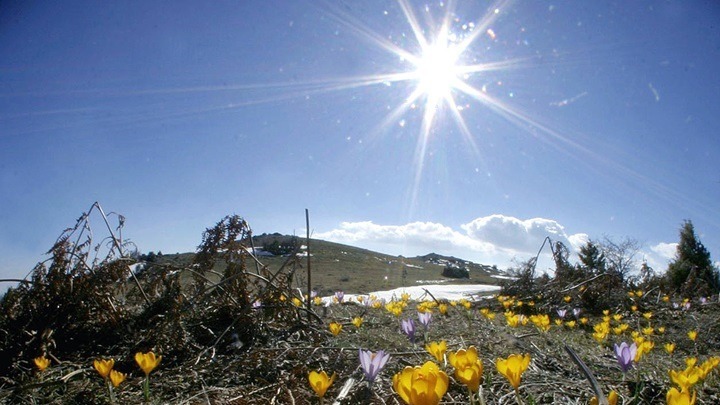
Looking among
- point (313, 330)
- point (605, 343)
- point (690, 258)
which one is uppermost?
point (690, 258)

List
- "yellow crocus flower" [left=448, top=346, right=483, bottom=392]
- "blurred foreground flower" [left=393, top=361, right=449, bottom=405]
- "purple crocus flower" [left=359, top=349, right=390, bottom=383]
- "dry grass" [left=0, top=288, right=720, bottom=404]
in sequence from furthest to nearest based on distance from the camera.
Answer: "dry grass" [left=0, top=288, right=720, bottom=404]
"purple crocus flower" [left=359, top=349, right=390, bottom=383]
"yellow crocus flower" [left=448, top=346, right=483, bottom=392]
"blurred foreground flower" [left=393, top=361, right=449, bottom=405]

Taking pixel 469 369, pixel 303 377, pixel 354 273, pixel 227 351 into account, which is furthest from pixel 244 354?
pixel 354 273

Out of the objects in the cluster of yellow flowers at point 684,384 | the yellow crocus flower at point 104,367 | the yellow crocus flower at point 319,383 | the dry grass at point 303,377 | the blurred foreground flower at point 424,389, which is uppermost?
the blurred foreground flower at point 424,389

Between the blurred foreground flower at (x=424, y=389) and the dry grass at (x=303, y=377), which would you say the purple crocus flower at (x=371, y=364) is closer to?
the dry grass at (x=303, y=377)

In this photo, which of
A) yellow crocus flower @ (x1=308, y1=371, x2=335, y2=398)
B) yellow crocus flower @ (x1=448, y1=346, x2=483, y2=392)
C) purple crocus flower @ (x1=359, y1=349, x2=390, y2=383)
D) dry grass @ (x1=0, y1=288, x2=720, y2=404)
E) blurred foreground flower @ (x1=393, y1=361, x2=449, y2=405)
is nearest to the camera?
blurred foreground flower @ (x1=393, y1=361, x2=449, y2=405)

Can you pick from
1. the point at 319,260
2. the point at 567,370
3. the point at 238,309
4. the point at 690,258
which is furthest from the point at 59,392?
the point at 319,260

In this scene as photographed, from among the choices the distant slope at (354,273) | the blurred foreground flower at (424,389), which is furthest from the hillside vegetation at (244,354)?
the distant slope at (354,273)

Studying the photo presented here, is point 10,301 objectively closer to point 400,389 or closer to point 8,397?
point 8,397

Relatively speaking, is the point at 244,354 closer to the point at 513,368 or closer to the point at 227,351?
the point at 227,351

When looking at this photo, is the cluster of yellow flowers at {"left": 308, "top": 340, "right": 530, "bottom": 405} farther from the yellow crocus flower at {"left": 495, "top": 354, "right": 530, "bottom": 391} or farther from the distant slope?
the distant slope

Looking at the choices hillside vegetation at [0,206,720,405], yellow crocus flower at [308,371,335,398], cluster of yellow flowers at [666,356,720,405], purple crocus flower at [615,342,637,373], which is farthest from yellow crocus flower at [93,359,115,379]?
purple crocus flower at [615,342,637,373]

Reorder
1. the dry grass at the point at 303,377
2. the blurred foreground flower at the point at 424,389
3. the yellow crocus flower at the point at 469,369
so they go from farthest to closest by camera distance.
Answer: the dry grass at the point at 303,377
the yellow crocus flower at the point at 469,369
the blurred foreground flower at the point at 424,389

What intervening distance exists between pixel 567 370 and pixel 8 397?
2479mm

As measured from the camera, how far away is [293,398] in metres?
1.44
